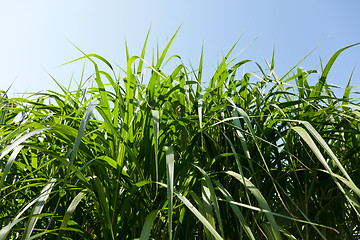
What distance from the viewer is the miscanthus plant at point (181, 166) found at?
701 mm

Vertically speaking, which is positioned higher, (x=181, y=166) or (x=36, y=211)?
(x=181, y=166)

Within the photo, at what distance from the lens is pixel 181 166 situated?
793 millimetres

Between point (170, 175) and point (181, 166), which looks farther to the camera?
point (181, 166)

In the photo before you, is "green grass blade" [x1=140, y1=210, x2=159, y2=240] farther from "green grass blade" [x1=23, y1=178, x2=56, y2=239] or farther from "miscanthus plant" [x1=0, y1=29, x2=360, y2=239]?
"green grass blade" [x1=23, y1=178, x2=56, y2=239]

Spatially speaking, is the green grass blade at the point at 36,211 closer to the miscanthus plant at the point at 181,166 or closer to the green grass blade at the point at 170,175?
the miscanthus plant at the point at 181,166

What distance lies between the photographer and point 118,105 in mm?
833

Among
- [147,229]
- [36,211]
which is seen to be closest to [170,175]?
[147,229]

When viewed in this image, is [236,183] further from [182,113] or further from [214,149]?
[182,113]

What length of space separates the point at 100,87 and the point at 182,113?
0.22 metres

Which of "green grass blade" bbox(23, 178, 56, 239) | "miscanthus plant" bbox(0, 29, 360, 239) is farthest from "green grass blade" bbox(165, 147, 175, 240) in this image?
"green grass blade" bbox(23, 178, 56, 239)

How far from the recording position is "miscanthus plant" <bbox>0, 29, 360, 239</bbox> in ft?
2.30

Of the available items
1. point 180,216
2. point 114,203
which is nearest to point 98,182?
point 114,203

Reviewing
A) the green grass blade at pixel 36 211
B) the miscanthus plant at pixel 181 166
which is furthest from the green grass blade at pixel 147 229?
the green grass blade at pixel 36 211

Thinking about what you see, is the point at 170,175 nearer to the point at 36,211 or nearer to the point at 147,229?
the point at 147,229
